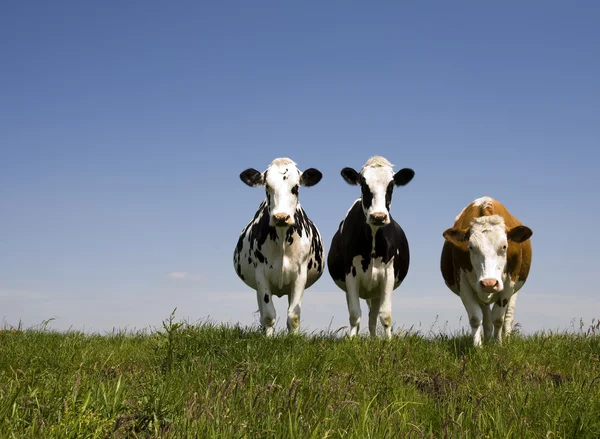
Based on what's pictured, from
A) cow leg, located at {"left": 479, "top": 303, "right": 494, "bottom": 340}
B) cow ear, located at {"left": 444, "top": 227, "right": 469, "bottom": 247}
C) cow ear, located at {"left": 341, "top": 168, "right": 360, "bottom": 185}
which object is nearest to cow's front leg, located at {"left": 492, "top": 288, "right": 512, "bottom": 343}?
cow leg, located at {"left": 479, "top": 303, "right": 494, "bottom": 340}

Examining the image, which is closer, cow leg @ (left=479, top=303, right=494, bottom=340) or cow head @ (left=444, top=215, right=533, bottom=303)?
cow head @ (left=444, top=215, right=533, bottom=303)

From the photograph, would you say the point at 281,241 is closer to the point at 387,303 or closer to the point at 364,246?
the point at 364,246

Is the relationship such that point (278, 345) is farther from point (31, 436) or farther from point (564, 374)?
point (31, 436)

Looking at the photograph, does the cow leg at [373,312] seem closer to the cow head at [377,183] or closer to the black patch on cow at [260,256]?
the cow head at [377,183]

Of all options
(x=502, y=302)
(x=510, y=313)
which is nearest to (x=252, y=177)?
(x=502, y=302)

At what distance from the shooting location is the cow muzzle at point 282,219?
10094 millimetres

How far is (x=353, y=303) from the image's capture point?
1061 centimetres

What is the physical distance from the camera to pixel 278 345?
815cm

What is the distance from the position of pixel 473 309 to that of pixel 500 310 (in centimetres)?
58

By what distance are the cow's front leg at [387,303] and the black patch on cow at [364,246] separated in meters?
0.31

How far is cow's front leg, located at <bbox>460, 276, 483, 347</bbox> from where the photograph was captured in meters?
10.3

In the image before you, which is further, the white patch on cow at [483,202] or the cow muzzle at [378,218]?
the white patch on cow at [483,202]

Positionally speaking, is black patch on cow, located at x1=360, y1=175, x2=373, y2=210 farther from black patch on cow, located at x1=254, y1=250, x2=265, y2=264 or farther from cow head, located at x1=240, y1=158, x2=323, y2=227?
black patch on cow, located at x1=254, y1=250, x2=265, y2=264

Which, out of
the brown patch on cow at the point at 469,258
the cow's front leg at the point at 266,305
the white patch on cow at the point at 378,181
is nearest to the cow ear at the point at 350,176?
the white patch on cow at the point at 378,181
